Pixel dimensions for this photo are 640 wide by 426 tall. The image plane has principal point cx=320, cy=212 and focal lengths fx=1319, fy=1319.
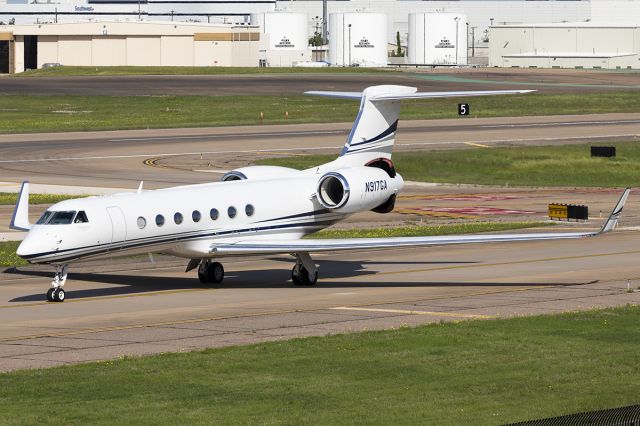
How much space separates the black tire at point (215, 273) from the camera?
36.1 meters

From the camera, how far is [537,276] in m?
37.3

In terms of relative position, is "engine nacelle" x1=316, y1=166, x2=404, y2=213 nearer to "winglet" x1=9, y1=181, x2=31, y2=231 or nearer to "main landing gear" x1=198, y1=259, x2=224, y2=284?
"main landing gear" x1=198, y1=259, x2=224, y2=284

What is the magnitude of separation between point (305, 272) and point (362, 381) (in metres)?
13.4

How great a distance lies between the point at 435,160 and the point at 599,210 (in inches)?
729

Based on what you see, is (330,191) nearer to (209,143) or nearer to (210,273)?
(210,273)

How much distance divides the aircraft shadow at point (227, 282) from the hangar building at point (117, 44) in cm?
14787

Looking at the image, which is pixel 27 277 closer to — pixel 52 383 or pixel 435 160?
pixel 52 383

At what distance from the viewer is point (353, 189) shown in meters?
35.5

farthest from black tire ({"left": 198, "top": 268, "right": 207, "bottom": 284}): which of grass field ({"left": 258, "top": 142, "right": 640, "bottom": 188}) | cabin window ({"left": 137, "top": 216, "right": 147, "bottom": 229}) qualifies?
grass field ({"left": 258, "top": 142, "right": 640, "bottom": 188})

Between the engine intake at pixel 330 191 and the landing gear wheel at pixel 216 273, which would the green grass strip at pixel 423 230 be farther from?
the landing gear wheel at pixel 216 273

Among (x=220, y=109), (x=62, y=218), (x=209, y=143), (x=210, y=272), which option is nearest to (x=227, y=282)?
(x=210, y=272)

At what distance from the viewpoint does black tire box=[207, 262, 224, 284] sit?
3609cm

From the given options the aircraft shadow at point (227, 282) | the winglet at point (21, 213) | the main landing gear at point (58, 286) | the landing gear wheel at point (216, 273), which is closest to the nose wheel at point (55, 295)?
the main landing gear at point (58, 286)

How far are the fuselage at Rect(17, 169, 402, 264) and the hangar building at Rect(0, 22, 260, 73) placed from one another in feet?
492
